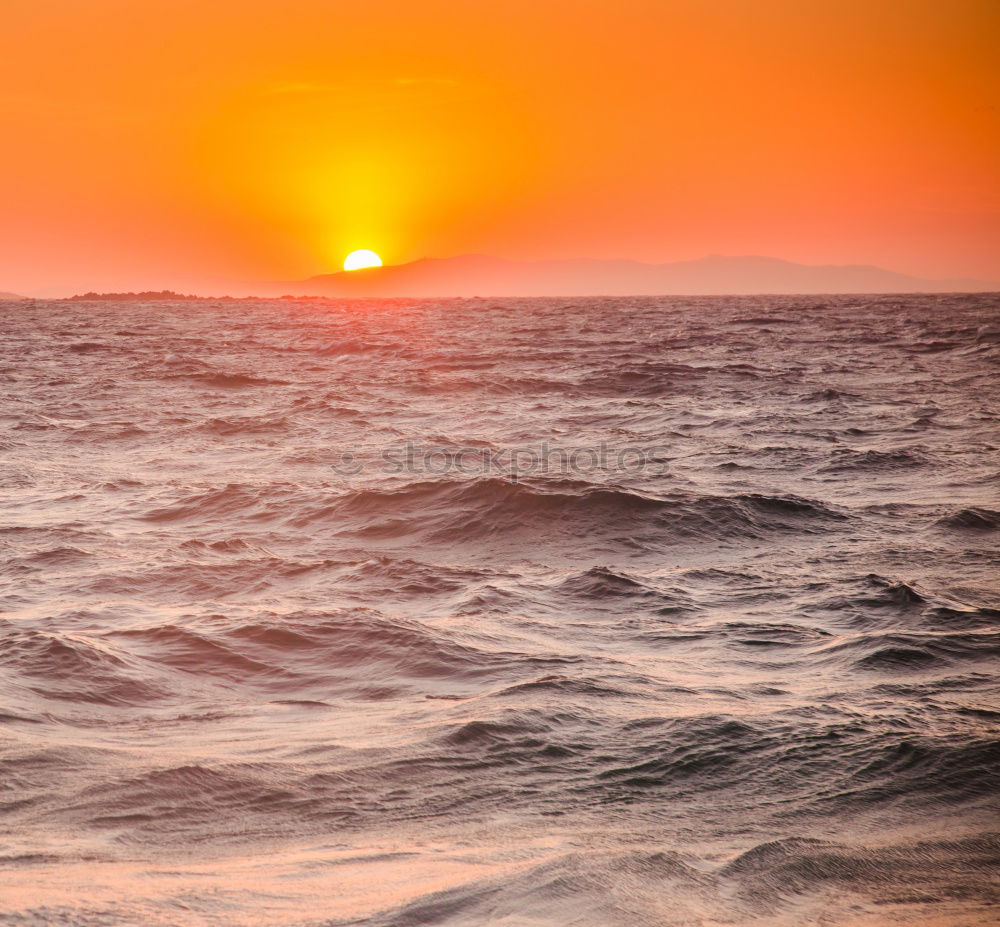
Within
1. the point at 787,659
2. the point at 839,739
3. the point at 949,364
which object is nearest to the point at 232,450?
the point at 787,659

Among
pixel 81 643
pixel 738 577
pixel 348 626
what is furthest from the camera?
pixel 738 577

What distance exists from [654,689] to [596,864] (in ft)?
7.29

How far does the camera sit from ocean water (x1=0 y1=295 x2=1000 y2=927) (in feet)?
11.7

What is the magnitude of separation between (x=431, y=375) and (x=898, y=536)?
795 inches

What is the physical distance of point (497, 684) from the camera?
5.90 meters

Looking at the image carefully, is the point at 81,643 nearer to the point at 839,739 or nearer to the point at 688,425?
the point at 839,739

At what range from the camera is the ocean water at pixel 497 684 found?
3.58 meters

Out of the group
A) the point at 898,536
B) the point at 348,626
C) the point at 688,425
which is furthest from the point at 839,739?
the point at 688,425

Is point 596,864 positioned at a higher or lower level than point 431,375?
lower

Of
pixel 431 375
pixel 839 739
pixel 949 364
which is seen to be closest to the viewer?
pixel 839 739

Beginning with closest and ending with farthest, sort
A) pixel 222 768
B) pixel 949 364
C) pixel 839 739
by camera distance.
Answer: pixel 222 768 → pixel 839 739 → pixel 949 364

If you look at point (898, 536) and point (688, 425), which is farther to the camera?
point (688, 425)

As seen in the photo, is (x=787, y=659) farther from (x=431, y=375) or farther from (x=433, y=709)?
(x=431, y=375)

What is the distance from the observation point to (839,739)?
5.02m
